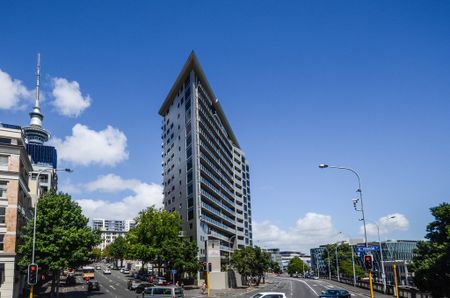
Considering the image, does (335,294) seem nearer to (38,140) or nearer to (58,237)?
(58,237)

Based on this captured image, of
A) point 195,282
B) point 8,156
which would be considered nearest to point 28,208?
point 8,156

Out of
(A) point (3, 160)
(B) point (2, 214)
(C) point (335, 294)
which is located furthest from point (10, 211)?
(C) point (335, 294)

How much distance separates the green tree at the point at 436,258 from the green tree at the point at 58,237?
35039mm

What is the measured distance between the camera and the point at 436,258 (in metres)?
32.6

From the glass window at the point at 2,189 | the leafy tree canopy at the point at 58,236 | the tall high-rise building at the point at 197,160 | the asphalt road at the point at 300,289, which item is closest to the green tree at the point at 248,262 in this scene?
the asphalt road at the point at 300,289

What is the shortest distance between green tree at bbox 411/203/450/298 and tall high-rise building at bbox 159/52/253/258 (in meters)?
53.8

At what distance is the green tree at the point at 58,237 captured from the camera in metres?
45.3

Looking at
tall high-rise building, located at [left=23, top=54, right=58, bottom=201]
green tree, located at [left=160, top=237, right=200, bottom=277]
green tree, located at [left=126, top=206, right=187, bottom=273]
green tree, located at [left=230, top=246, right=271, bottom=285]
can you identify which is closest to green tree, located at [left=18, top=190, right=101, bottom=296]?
green tree, located at [left=160, top=237, right=200, bottom=277]

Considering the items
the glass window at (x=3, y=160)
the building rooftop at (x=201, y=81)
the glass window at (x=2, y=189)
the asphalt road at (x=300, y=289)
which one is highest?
the building rooftop at (x=201, y=81)

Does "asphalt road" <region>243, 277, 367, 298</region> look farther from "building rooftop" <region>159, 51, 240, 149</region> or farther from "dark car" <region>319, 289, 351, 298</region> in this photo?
"building rooftop" <region>159, 51, 240, 149</region>

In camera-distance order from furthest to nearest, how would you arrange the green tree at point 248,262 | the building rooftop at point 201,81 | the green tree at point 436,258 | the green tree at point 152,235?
A: the building rooftop at point 201,81 < the green tree at point 248,262 < the green tree at point 152,235 < the green tree at point 436,258

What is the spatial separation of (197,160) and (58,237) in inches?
1752

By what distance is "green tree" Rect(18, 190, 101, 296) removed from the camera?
45344 millimetres

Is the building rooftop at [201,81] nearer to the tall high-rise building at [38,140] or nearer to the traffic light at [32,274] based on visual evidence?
the tall high-rise building at [38,140]
